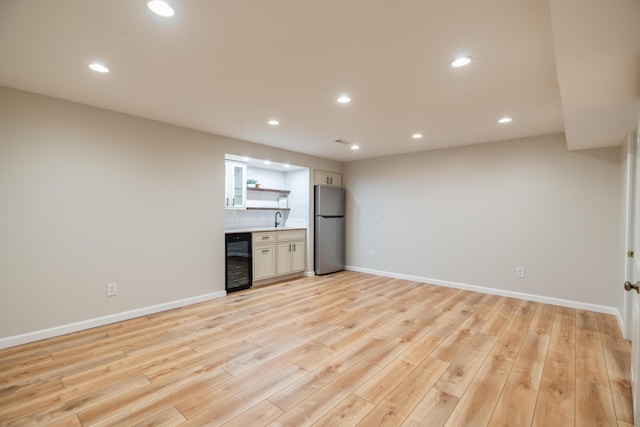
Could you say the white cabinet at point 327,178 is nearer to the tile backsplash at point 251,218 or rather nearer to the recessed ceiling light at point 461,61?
the tile backsplash at point 251,218

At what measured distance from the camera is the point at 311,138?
434cm

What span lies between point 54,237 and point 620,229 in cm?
623

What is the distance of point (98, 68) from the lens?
2254mm

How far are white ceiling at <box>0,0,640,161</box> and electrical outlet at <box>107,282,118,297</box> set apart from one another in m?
1.96

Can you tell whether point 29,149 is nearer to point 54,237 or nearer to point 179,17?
point 54,237

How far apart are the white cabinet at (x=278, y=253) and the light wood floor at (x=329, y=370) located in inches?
49.5

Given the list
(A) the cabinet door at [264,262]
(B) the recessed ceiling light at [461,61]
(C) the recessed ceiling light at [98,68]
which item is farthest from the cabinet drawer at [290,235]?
(B) the recessed ceiling light at [461,61]

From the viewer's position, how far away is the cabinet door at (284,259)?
5.13 m

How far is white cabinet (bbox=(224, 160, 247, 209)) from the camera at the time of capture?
4688mm

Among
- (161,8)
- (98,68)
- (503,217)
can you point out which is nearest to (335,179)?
(503,217)

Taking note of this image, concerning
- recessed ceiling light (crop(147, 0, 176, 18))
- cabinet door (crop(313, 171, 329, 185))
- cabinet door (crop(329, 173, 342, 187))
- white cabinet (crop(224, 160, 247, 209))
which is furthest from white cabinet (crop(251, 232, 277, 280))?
recessed ceiling light (crop(147, 0, 176, 18))

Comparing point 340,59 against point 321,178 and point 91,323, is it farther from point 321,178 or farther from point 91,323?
point 321,178

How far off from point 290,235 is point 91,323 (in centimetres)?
306

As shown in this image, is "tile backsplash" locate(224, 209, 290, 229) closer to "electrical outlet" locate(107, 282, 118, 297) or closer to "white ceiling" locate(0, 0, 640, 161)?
"electrical outlet" locate(107, 282, 118, 297)
